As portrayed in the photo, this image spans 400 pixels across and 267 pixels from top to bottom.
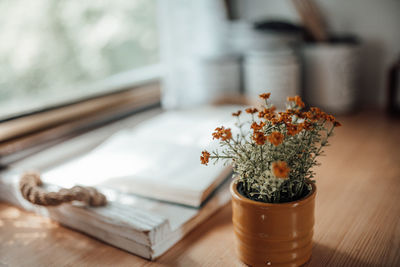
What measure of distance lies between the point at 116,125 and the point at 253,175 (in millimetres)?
841

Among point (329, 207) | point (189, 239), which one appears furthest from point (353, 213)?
point (189, 239)

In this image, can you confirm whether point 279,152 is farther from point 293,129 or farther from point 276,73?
point 276,73

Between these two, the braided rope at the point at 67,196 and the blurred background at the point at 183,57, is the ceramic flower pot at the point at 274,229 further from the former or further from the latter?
the blurred background at the point at 183,57

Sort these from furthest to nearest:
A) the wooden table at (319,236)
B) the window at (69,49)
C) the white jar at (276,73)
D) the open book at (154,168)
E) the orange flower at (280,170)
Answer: the white jar at (276,73) → the window at (69,49) → the open book at (154,168) → the wooden table at (319,236) → the orange flower at (280,170)

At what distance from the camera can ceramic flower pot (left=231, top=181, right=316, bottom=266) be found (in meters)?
0.48

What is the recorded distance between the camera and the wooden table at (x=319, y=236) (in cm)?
56

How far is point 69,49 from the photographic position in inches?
49.8

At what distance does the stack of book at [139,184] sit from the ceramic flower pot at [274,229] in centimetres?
14

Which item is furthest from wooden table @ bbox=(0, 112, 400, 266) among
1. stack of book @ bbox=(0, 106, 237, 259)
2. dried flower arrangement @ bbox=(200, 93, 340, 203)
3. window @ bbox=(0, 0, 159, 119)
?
window @ bbox=(0, 0, 159, 119)

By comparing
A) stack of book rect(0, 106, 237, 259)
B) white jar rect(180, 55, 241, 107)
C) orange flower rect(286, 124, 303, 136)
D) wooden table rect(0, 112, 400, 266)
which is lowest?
wooden table rect(0, 112, 400, 266)

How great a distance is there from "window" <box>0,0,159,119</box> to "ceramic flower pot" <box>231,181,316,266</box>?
74cm

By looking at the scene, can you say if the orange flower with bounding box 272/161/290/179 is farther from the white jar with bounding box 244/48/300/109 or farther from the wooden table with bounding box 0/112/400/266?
the white jar with bounding box 244/48/300/109

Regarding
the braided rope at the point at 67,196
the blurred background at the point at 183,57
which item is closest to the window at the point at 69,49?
the blurred background at the point at 183,57

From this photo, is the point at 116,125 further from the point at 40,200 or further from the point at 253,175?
the point at 253,175
